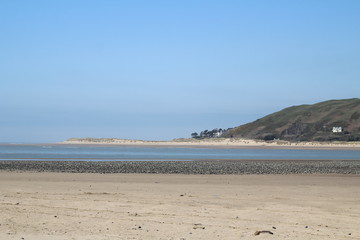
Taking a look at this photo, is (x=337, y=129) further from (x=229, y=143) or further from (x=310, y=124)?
(x=229, y=143)

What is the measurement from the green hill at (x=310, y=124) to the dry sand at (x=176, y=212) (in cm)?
11737

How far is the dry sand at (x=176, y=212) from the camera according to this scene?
9.80 m

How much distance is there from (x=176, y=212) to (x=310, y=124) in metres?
148

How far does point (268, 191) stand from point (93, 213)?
7.62m

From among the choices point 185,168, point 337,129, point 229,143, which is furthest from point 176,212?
point 337,129

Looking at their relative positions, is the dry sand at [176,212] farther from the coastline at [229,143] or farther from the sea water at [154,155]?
the coastline at [229,143]

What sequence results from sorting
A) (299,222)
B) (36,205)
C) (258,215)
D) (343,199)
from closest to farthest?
1. (299,222)
2. (258,215)
3. (36,205)
4. (343,199)

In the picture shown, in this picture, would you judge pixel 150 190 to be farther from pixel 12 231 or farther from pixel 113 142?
pixel 113 142

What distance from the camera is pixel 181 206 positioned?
13.1 meters

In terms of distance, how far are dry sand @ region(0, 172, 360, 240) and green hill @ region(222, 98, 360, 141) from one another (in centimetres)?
11737

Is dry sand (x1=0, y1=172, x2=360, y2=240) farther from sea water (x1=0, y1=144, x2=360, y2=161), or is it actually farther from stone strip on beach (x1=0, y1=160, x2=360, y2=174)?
sea water (x1=0, y1=144, x2=360, y2=161)

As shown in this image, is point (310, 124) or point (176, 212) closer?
point (176, 212)

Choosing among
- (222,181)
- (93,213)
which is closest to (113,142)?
(222,181)

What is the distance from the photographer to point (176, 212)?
12086 millimetres
